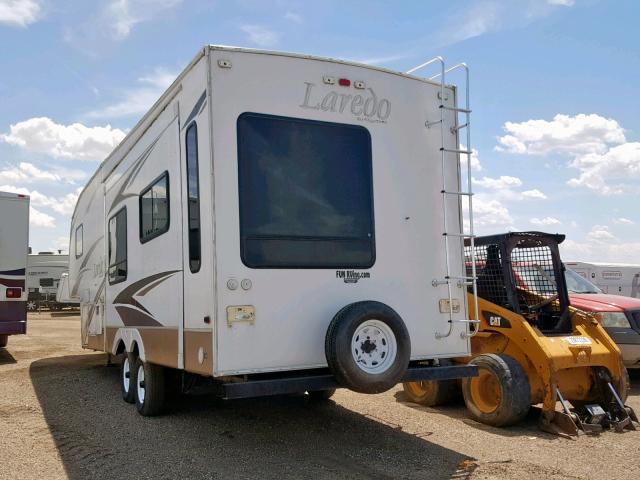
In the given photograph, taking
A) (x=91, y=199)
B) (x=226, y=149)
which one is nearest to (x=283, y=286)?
(x=226, y=149)

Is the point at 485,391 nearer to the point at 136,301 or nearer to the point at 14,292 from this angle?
the point at 136,301

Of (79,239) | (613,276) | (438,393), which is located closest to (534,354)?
(438,393)

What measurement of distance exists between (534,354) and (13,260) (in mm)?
9050

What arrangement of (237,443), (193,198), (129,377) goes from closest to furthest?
(193,198) → (237,443) → (129,377)

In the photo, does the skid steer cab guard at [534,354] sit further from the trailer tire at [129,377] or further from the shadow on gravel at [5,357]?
the shadow on gravel at [5,357]

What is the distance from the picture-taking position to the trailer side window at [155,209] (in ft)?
19.8

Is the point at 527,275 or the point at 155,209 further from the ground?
the point at 155,209

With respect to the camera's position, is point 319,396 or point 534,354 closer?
point 534,354

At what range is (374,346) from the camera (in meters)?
5.01

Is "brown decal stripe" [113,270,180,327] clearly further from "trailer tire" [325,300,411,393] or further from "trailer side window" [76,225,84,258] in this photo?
"trailer side window" [76,225,84,258]

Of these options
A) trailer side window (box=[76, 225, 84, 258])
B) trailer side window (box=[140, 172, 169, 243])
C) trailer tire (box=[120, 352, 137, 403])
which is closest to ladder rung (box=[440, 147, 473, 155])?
trailer side window (box=[140, 172, 169, 243])

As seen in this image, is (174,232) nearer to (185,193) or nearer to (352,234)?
(185,193)

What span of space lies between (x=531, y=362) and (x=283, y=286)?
2.95 metres

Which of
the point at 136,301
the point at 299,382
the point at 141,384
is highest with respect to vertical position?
the point at 136,301
